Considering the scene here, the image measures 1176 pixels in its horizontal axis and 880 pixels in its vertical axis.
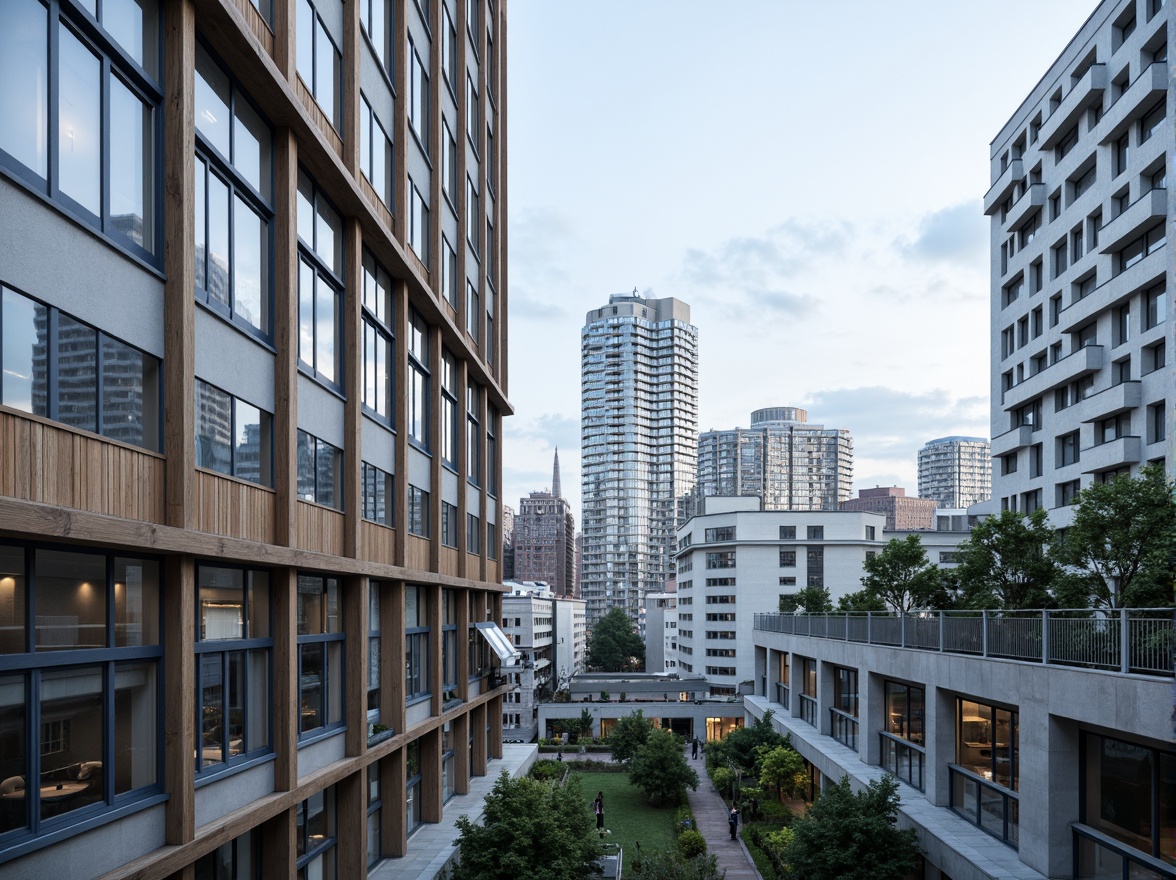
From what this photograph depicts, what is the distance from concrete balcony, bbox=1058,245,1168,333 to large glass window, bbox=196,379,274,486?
34454mm

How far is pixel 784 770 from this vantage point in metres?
38.8

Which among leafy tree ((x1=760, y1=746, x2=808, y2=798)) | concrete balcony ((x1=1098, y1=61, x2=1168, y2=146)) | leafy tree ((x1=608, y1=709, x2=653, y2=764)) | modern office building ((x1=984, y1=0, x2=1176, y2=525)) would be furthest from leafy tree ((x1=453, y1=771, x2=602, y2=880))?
concrete balcony ((x1=1098, y1=61, x2=1168, y2=146))

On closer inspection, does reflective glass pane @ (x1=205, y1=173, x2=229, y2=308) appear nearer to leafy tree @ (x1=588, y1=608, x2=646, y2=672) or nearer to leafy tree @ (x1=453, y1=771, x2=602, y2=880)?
leafy tree @ (x1=453, y1=771, x2=602, y2=880)

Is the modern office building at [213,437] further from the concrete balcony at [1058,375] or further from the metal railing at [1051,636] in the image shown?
the concrete balcony at [1058,375]

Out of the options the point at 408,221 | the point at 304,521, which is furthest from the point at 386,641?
the point at 408,221

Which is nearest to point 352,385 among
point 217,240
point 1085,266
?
point 217,240

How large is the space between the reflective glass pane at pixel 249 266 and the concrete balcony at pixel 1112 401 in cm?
3584

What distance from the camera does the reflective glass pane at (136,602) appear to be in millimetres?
11641

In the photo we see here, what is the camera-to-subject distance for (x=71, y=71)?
10.8m

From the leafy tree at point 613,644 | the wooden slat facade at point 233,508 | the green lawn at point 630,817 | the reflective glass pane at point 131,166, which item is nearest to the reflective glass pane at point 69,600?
the wooden slat facade at point 233,508

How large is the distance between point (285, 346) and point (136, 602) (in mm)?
5834

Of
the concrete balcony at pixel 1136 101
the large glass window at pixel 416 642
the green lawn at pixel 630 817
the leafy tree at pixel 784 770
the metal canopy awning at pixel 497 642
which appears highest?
the concrete balcony at pixel 1136 101

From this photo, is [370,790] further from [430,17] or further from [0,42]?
[430,17]

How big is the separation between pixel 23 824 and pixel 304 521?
8.31 meters
